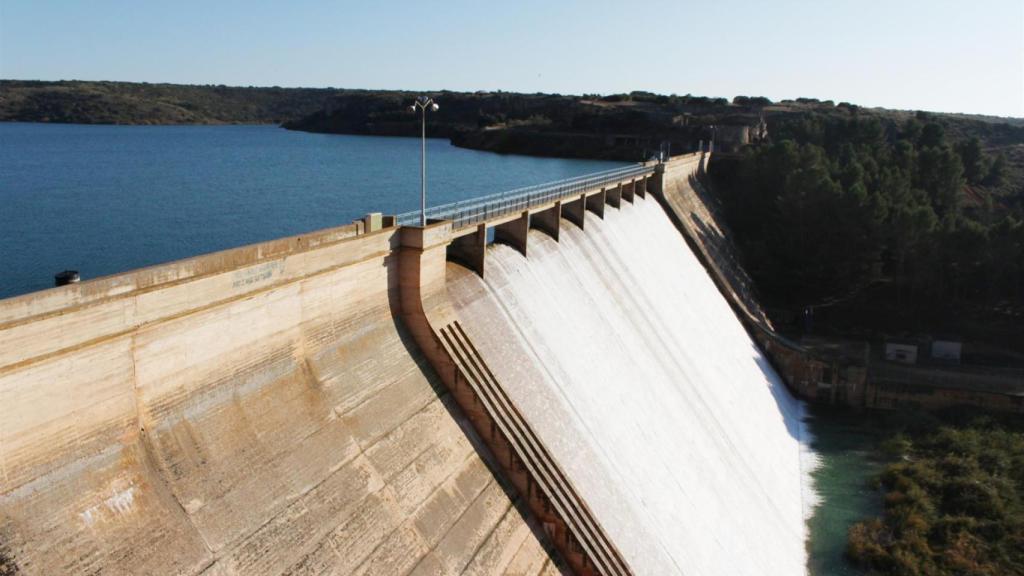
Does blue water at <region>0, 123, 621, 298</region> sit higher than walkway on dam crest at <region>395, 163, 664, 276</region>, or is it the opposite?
walkway on dam crest at <region>395, 163, 664, 276</region>

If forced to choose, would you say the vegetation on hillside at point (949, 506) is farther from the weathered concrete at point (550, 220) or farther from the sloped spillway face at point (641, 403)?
the weathered concrete at point (550, 220)

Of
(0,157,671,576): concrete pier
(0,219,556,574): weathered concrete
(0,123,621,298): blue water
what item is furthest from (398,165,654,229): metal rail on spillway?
(0,123,621,298): blue water

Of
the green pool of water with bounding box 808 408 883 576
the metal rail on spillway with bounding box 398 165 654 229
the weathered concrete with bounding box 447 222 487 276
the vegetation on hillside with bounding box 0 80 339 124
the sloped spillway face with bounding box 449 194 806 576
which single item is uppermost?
the vegetation on hillside with bounding box 0 80 339 124

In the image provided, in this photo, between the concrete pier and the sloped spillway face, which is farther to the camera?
the sloped spillway face

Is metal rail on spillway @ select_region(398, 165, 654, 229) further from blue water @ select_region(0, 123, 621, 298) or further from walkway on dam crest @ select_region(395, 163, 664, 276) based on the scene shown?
blue water @ select_region(0, 123, 621, 298)

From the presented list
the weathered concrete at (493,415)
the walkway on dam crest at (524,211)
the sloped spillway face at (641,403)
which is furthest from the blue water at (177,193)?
the weathered concrete at (493,415)

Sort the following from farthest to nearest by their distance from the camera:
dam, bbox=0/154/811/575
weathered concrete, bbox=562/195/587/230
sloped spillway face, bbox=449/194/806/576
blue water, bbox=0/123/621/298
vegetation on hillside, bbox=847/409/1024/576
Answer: blue water, bbox=0/123/621/298, weathered concrete, bbox=562/195/587/230, vegetation on hillside, bbox=847/409/1024/576, sloped spillway face, bbox=449/194/806/576, dam, bbox=0/154/811/575

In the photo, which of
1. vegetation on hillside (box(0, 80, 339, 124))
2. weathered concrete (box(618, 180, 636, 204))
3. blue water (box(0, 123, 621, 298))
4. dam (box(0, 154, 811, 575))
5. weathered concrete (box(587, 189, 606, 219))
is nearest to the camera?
dam (box(0, 154, 811, 575))
